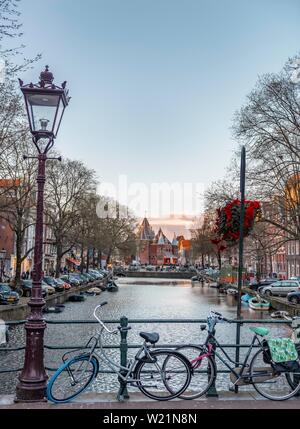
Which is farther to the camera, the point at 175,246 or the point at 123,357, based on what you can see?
the point at 175,246

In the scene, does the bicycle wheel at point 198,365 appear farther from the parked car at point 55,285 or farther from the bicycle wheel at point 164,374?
the parked car at point 55,285

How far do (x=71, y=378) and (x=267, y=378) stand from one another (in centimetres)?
282

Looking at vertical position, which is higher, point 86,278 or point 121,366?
point 121,366

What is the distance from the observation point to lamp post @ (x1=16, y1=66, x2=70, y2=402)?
6805 millimetres

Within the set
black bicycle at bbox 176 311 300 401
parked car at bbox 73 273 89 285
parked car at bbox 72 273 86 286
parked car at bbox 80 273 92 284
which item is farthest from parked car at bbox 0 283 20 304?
parked car at bbox 80 273 92 284

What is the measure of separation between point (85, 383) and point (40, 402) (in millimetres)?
671

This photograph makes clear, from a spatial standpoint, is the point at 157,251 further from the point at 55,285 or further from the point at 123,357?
the point at 123,357

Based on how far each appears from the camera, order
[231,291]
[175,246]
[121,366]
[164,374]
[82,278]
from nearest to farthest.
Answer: [164,374] → [121,366] → [231,291] → [82,278] → [175,246]

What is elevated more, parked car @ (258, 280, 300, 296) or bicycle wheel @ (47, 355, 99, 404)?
bicycle wheel @ (47, 355, 99, 404)

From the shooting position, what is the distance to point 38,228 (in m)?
7.54

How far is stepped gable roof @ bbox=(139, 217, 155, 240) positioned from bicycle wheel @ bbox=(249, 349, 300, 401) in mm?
164416

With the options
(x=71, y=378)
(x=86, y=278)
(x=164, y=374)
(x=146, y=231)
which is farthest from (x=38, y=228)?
(x=146, y=231)

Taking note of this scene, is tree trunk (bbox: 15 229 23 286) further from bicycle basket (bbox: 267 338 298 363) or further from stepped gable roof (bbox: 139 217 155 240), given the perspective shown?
stepped gable roof (bbox: 139 217 155 240)
